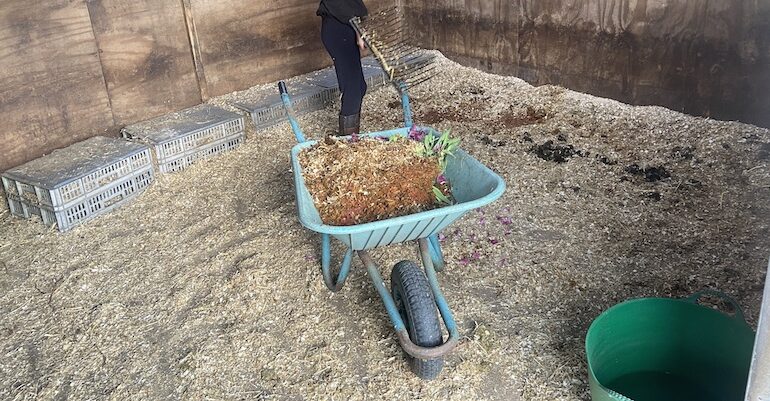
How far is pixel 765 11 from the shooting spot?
421 centimetres

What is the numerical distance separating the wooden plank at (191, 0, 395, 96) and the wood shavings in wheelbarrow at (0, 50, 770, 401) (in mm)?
1073

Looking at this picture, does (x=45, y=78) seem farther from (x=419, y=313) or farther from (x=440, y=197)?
(x=419, y=313)

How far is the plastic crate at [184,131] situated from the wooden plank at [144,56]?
19 centimetres

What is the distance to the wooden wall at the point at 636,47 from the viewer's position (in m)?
4.39

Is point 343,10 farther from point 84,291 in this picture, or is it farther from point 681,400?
point 681,400

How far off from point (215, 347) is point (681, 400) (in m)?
1.88

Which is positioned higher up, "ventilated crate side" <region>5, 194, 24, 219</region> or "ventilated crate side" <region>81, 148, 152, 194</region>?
"ventilated crate side" <region>81, 148, 152, 194</region>

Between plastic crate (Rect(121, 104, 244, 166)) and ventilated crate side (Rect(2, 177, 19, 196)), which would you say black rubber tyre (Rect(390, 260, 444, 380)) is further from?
→ ventilated crate side (Rect(2, 177, 19, 196))

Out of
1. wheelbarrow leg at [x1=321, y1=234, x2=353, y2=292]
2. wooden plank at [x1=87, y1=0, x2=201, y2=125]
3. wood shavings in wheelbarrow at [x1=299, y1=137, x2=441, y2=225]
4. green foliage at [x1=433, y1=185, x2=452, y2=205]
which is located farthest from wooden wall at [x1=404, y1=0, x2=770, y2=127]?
wheelbarrow leg at [x1=321, y1=234, x2=353, y2=292]

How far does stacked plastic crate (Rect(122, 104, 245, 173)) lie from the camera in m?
4.46

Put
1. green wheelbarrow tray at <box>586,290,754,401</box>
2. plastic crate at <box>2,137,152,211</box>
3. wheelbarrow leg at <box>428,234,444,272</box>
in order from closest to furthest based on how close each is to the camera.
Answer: green wheelbarrow tray at <box>586,290,754,401</box>
wheelbarrow leg at <box>428,234,444,272</box>
plastic crate at <box>2,137,152,211</box>

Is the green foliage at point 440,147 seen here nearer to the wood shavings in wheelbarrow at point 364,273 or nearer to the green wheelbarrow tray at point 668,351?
the wood shavings in wheelbarrow at point 364,273

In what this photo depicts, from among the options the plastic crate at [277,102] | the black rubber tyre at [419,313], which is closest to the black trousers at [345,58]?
the plastic crate at [277,102]

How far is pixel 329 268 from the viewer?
3.11m
